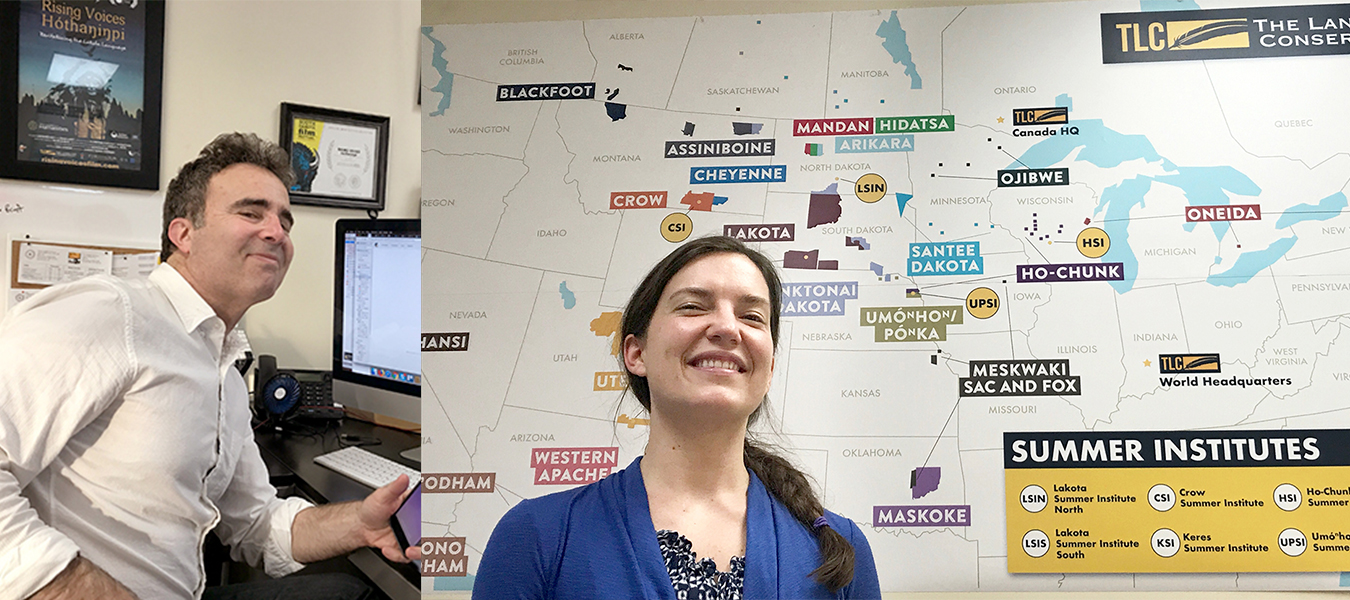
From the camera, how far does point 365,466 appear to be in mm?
2002

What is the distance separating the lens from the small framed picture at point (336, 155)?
8.70ft

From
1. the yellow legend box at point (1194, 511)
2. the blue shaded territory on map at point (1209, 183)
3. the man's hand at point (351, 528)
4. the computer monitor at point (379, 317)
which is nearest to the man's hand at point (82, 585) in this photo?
the man's hand at point (351, 528)

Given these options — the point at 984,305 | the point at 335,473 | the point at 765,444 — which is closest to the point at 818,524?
the point at 765,444

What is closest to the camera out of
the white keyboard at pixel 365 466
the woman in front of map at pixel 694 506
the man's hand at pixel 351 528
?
the woman in front of map at pixel 694 506

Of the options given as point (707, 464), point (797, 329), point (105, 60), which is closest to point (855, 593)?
point (707, 464)

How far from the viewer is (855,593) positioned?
138 centimetres

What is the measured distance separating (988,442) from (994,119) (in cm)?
58

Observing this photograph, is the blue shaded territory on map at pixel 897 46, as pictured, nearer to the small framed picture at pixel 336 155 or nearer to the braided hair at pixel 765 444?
the braided hair at pixel 765 444

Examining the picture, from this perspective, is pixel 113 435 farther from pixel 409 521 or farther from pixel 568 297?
pixel 568 297

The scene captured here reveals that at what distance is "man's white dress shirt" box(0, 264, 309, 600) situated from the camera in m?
1.54

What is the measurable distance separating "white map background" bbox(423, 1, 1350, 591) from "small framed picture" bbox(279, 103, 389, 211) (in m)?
1.30

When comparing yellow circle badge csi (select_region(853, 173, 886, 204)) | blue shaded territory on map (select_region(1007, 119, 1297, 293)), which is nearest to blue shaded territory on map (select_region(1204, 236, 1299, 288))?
blue shaded territory on map (select_region(1007, 119, 1297, 293))

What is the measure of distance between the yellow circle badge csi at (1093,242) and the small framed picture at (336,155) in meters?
2.12

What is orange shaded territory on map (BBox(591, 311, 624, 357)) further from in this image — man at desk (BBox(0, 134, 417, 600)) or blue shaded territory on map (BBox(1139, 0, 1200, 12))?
blue shaded territory on map (BBox(1139, 0, 1200, 12))
